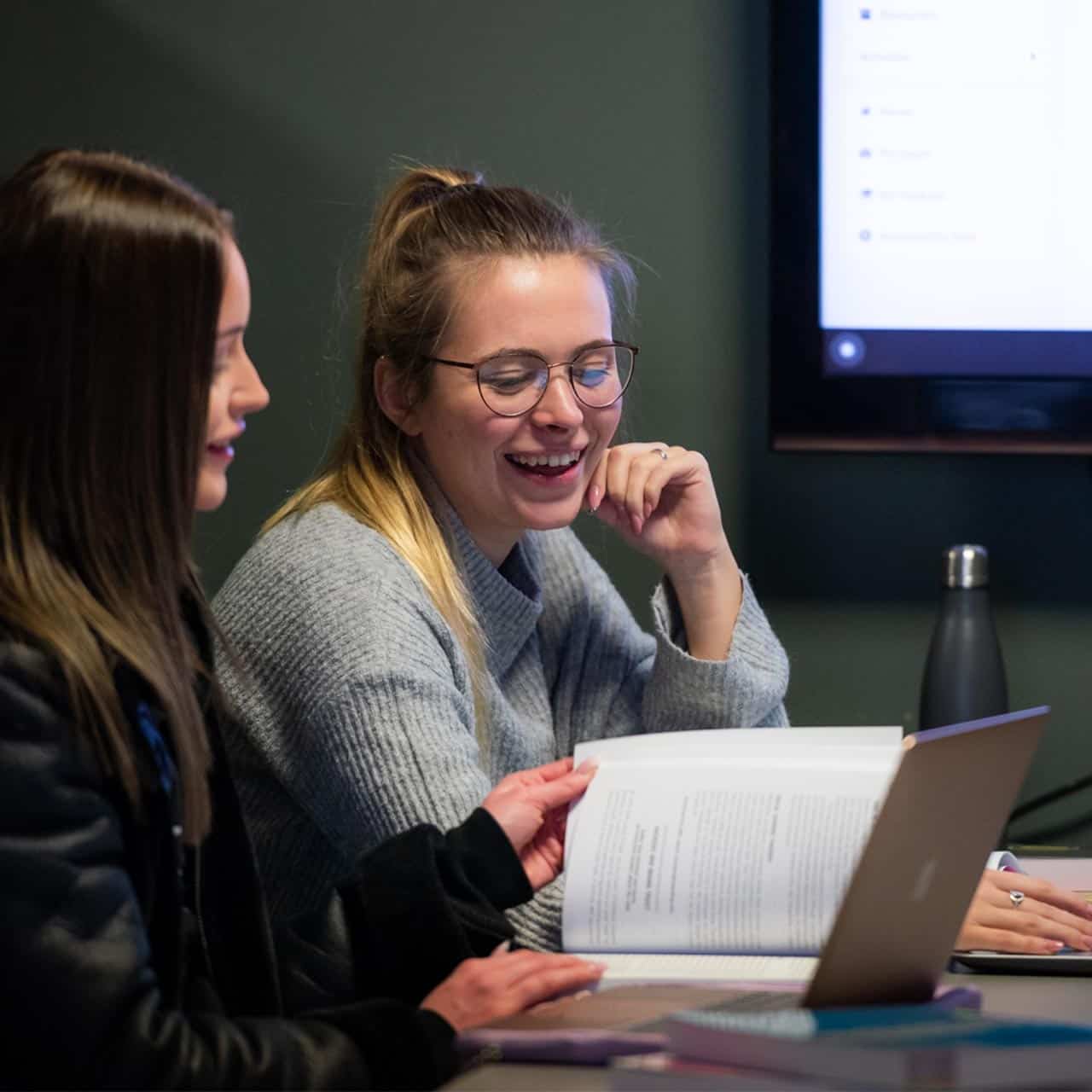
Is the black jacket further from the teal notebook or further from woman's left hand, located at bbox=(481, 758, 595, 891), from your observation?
the teal notebook

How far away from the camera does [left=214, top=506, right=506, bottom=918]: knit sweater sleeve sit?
140cm

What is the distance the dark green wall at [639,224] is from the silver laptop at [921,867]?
1.22 metres

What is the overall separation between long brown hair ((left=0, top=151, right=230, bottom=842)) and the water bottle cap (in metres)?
1.17

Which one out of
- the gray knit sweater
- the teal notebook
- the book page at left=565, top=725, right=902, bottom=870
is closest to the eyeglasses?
the gray knit sweater

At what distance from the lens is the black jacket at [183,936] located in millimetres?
938

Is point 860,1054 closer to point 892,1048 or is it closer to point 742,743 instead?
point 892,1048

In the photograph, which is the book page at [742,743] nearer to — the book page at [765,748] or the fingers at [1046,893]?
the book page at [765,748]

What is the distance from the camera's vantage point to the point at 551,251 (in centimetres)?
169

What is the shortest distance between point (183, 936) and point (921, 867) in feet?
1.56

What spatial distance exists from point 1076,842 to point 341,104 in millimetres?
1339

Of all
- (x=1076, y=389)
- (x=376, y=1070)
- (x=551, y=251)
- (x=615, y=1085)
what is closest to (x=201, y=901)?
(x=376, y=1070)

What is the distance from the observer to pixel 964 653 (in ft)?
6.60

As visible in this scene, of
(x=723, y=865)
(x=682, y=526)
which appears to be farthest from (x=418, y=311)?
(x=723, y=865)

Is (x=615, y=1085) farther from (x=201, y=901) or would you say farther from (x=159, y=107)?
(x=159, y=107)
